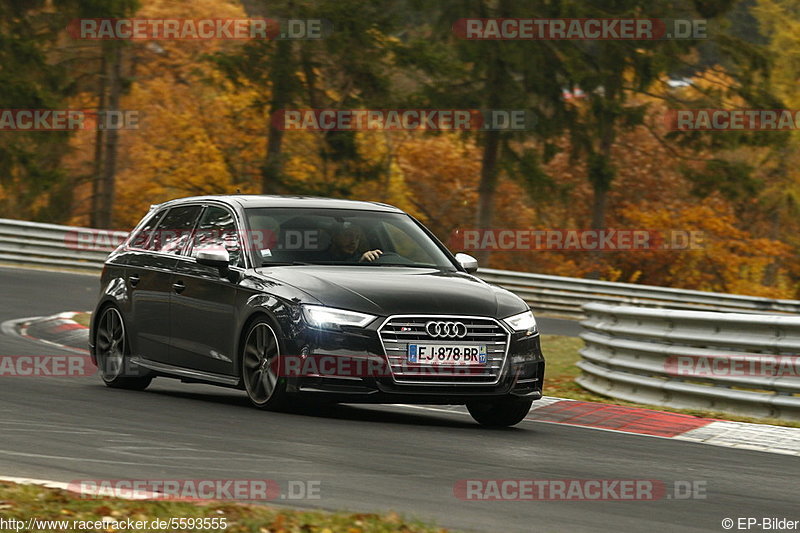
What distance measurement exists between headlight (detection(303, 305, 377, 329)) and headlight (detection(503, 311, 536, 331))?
3.46ft

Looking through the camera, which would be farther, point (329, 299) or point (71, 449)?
point (329, 299)

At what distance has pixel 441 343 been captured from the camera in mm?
9828

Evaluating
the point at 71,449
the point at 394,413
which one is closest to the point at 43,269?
the point at 394,413

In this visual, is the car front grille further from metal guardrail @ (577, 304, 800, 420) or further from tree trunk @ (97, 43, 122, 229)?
tree trunk @ (97, 43, 122, 229)

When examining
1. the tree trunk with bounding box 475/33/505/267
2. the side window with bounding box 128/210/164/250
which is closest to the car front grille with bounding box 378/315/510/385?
the side window with bounding box 128/210/164/250

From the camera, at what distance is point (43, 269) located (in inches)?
1117

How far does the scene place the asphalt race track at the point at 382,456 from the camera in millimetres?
6852

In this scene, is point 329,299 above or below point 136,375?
above

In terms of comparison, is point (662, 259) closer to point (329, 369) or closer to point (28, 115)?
point (28, 115)

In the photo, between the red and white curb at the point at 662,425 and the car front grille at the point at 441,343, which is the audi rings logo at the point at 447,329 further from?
the red and white curb at the point at 662,425

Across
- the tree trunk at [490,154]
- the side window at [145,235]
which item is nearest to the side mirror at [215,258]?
the side window at [145,235]

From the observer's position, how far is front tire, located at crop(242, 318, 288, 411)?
32.9ft

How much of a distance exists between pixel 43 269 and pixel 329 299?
19661mm

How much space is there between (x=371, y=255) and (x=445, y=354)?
4.73 feet
